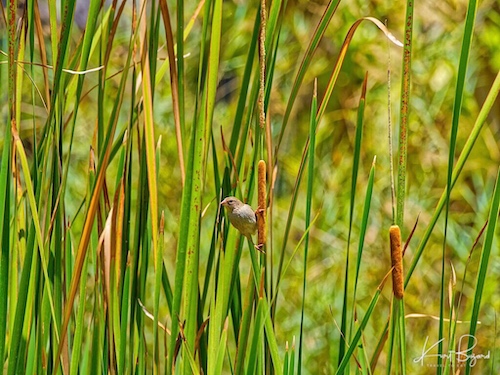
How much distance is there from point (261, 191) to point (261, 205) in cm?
1

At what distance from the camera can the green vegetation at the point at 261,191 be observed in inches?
19.6

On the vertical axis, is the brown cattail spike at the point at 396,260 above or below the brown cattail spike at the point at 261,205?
below

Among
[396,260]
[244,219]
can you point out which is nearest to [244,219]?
[244,219]

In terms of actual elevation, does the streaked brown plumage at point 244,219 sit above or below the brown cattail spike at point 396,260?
above

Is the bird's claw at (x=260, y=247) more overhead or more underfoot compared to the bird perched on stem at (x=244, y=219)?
more underfoot

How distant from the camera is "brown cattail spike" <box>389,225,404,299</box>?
A: 437 mm

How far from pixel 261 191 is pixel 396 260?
9cm

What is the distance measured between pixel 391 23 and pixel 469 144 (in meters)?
1.70

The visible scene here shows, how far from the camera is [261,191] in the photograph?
45cm

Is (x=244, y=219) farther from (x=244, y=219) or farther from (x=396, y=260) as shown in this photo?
(x=396, y=260)

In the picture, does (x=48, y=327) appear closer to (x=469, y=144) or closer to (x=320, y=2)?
(x=469, y=144)

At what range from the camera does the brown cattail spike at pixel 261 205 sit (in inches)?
17.6

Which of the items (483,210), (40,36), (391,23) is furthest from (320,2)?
(40,36)

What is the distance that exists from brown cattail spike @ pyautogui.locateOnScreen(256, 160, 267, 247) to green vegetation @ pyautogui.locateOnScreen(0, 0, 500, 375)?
0.05 ft
